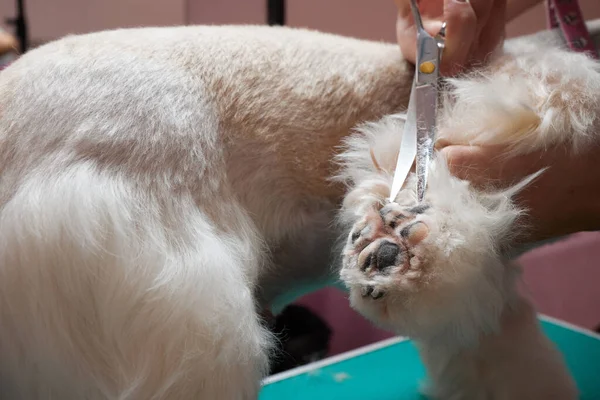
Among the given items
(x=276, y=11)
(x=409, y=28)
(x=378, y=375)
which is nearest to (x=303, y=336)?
(x=378, y=375)

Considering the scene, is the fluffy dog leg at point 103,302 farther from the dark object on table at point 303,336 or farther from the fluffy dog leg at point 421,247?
the dark object on table at point 303,336

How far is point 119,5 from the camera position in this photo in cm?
138

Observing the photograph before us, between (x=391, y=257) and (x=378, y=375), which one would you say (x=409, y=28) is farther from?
(x=378, y=375)

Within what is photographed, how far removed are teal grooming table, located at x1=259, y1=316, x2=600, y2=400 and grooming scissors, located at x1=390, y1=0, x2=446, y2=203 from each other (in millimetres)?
441

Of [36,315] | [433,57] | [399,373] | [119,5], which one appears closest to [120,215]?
[36,315]

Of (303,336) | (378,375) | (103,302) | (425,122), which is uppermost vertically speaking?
(425,122)

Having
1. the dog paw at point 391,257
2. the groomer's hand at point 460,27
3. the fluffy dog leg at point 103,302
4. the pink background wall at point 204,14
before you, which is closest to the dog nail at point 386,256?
the dog paw at point 391,257

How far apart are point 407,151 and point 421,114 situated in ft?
0.15

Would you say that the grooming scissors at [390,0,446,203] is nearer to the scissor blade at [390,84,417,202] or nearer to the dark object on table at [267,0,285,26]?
the scissor blade at [390,84,417,202]

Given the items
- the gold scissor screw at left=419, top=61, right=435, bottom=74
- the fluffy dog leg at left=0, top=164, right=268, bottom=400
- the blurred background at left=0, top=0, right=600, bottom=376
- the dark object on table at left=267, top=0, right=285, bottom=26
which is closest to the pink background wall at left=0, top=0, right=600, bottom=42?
the blurred background at left=0, top=0, right=600, bottom=376

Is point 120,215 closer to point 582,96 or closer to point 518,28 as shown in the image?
point 582,96

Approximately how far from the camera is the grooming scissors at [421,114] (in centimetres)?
60

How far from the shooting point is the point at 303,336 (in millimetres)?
1433

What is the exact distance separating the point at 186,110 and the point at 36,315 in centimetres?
22
